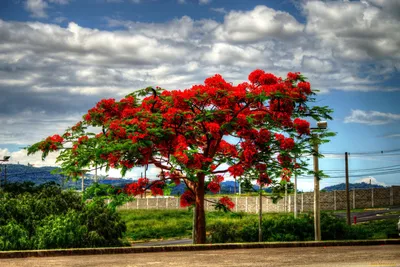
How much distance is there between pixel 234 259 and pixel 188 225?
34755 mm

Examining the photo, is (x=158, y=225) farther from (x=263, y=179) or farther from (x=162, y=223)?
(x=263, y=179)

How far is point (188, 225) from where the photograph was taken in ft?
157

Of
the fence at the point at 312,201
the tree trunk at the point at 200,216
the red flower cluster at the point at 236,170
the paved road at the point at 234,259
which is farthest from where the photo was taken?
the fence at the point at 312,201

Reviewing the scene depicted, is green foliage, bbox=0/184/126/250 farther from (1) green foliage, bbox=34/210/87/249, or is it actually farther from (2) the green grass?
(2) the green grass

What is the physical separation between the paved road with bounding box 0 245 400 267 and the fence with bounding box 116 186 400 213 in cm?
4941

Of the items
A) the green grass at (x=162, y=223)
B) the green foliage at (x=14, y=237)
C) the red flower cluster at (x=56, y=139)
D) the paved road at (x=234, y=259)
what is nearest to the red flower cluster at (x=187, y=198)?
the red flower cluster at (x=56, y=139)

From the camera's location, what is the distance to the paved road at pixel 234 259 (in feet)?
41.7

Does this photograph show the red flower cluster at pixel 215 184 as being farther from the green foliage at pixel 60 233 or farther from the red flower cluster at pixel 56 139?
the red flower cluster at pixel 56 139

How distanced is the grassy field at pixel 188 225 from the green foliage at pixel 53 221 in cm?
695

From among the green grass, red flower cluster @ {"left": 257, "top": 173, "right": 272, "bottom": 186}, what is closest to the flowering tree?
red flower cluster @ {"left": 257, "top": 173, "right": 272, "bottom": 186}

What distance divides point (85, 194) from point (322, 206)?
51267 mm

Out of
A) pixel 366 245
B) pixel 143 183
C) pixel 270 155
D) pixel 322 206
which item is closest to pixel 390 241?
pixel 366 245

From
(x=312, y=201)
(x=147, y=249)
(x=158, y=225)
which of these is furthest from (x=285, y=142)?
(x=312, y=201)

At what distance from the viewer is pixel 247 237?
26484 mm
